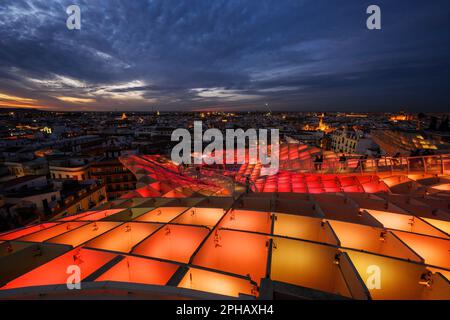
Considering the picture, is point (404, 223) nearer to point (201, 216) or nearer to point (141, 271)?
point (201, 216)

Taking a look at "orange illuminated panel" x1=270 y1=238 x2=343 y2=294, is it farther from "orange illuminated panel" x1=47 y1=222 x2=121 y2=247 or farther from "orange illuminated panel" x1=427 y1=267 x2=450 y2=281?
"orange illuminated panel" x1=47 y1=222 x2=121 y2=247

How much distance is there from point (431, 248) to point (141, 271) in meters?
7.80

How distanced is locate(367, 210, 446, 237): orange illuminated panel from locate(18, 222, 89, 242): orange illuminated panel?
10722 millimetres

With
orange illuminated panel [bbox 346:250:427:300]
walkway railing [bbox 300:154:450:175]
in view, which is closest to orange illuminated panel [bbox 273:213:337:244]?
orange illuminated panel [bbox 346:250:427:300]

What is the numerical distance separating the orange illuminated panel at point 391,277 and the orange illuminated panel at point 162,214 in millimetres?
6202

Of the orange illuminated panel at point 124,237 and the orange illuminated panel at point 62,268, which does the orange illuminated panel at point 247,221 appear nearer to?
the orange illuminated panel at point 124,237

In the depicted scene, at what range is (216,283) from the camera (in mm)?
4754

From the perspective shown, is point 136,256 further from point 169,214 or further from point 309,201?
point 309,201

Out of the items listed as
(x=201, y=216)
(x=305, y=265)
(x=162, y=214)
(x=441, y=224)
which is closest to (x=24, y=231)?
(x=162, y=214)

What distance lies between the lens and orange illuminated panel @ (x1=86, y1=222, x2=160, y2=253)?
679 cm

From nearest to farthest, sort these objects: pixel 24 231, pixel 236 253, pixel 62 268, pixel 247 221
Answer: pixel 62 268
pixel 236 253
pixel 247 221
pixel 24 231

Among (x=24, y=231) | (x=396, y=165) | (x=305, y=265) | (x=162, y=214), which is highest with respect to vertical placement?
(x=396, y=165)

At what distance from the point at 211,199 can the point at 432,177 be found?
37.3 feet
